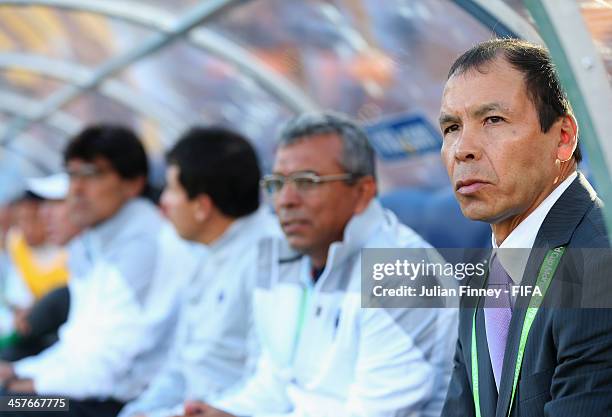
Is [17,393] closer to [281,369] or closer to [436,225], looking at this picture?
[281,369]

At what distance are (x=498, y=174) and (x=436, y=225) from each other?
2158mm

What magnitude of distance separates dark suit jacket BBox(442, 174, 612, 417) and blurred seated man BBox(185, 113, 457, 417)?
0.67 metres

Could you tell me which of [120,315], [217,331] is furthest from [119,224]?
[217,331]

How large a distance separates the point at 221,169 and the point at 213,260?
0.45 meters

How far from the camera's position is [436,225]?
171 inches

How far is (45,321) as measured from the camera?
5730 millimetres

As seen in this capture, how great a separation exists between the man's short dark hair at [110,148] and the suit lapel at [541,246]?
3.25 metres

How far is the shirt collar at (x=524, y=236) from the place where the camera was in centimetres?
222

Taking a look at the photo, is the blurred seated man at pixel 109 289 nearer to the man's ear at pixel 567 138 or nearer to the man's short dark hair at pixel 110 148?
the man's short dark hair at pixel 110 148

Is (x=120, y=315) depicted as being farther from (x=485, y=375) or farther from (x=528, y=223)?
(x=528, y=223)

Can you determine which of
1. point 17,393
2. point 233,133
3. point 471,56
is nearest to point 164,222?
point 233,133

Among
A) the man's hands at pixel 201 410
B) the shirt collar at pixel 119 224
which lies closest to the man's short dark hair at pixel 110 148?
the shirt collar at pixel 119 224

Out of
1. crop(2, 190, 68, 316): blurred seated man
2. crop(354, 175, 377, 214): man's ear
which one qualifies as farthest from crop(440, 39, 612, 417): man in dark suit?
crop(2, 190, 68, 316): blurred seated man

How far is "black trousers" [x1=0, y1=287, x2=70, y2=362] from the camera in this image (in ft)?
18.7
